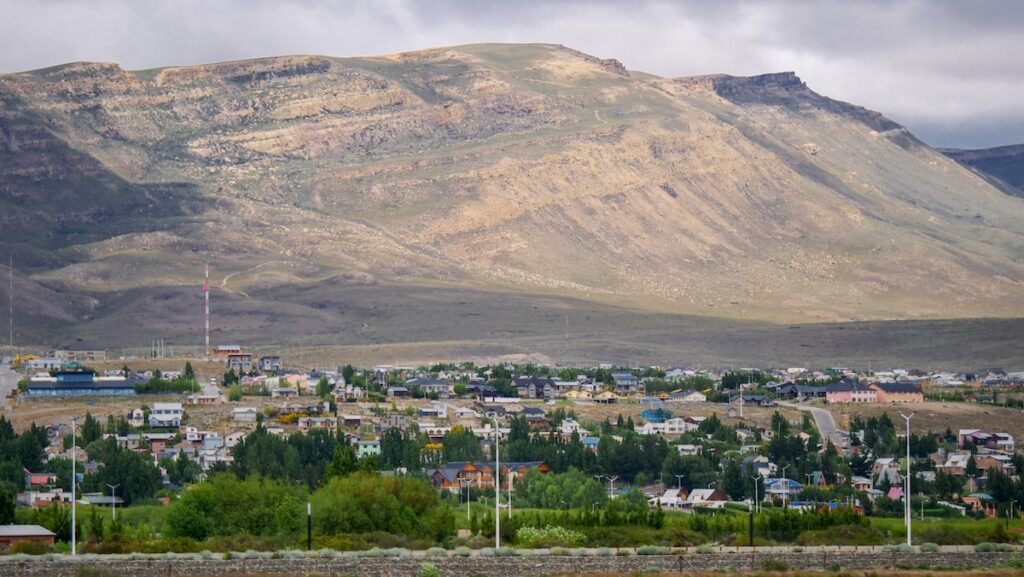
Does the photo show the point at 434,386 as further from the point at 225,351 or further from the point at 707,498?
the point at 707,498

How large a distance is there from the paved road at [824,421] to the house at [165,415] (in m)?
34.0

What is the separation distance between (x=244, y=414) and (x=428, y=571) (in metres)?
67.5

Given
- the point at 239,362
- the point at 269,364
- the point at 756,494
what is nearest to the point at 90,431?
the point at 756,494

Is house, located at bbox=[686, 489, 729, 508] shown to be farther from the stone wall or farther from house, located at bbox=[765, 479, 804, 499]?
the stone wall

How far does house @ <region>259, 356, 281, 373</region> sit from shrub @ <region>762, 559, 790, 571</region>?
96985mm

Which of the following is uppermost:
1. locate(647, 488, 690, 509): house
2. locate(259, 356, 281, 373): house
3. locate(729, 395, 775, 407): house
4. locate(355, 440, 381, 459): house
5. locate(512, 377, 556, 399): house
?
locate(259, 356, 281, 373): house

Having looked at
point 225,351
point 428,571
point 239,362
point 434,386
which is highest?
point 225,351

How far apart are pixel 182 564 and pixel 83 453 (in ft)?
162

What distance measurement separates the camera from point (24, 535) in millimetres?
66812

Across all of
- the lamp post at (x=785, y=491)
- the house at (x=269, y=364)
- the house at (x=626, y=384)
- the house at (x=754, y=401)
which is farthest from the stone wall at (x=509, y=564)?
the house at (x=269, y=364)

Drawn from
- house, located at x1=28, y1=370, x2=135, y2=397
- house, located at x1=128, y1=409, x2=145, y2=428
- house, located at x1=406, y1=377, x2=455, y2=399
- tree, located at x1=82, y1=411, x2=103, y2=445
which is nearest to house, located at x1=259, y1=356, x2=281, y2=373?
house, located at x1=406, y1=377, x2=455, y2=399

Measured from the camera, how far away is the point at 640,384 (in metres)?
156

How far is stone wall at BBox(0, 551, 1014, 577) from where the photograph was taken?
55.1 m

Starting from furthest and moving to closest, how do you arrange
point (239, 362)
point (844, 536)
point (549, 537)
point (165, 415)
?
point (239, 362), point (165, 415), point (844, 536), point (549, 537)
